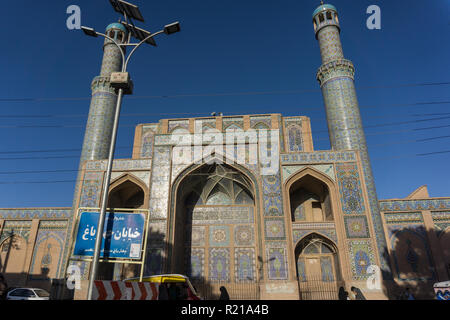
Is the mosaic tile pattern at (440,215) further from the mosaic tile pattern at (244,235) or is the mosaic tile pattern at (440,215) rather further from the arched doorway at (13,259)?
the arched doorway at (13,259)

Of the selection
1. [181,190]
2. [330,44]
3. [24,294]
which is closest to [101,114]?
[181,190]

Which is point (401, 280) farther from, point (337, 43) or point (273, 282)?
point (337, 43)

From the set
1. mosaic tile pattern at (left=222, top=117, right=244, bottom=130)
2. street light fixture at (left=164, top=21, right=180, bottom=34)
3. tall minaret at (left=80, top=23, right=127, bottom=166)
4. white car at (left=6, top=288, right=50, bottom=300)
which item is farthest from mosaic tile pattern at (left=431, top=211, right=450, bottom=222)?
white car at (left=6, top=288, right=50, bottom=300)

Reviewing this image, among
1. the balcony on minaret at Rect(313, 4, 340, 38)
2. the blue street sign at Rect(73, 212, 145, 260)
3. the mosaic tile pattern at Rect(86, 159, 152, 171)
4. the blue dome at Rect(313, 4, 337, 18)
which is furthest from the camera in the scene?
the blue dome at Rect(313, 4, 337, 18)

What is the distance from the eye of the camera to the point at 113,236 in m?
7.46

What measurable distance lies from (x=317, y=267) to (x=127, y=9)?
44.0 feet

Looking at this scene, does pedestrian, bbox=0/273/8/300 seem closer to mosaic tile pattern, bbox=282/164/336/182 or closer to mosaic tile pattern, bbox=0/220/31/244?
mosaic tile pattern, bbox=0/220/31/244

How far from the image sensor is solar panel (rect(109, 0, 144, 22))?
324 inches

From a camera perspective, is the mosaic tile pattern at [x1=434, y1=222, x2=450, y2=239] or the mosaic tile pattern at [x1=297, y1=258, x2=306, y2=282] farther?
the mosaic tile pattern at [x1=434, y1=222, x2=450, y2=239]

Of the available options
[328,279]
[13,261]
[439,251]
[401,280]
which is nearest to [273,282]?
[328,279]
